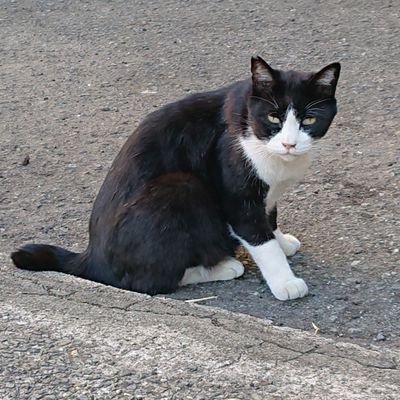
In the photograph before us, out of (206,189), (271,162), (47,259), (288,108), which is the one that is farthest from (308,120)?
(47,259)

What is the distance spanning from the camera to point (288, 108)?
4.18 metres

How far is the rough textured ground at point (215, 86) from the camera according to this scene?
173 inches

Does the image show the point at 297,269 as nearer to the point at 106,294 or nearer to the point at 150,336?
the point at 106,294

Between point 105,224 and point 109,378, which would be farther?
point 105,224

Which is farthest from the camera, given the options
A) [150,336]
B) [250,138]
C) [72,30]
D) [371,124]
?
[72,30]

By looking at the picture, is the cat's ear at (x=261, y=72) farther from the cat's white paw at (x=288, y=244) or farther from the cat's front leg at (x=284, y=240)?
the cat's white paw at (x=288, y=244)

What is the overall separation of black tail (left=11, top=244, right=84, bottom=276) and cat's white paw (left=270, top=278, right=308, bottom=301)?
0.90 meters

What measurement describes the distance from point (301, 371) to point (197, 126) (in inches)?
63.0

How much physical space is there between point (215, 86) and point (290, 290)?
2997 millimetres

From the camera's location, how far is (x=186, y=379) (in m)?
3.05

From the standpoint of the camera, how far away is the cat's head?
4160 mm

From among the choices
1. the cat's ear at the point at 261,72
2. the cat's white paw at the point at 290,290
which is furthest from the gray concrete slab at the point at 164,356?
the cat's ear at the point at 261,72

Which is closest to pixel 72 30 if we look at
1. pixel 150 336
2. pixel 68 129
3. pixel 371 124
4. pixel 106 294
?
pixel 68 129

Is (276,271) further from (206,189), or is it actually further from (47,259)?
→ (47,259)
